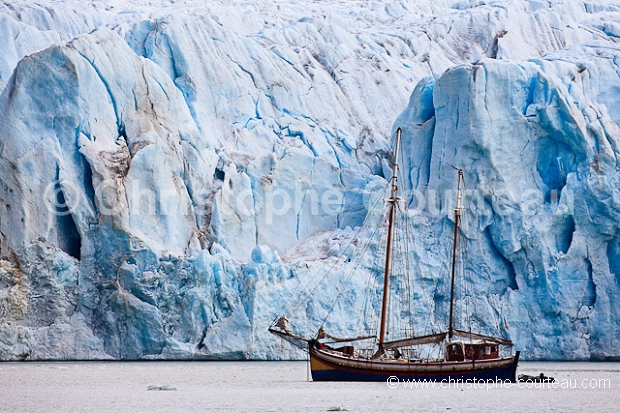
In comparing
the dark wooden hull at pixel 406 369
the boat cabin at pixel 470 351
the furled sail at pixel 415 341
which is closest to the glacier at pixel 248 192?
the furled sail at pixel 415 341

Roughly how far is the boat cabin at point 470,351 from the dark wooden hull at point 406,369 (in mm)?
372

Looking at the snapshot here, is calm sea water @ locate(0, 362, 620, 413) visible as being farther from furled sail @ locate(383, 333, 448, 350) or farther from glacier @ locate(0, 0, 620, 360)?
glacier @ locate(0, 0, 620, 360)

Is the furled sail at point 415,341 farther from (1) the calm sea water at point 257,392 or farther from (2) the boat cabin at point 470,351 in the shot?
(1) the calm sea water at point 257,392

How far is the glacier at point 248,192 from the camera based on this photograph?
37031 millimetres

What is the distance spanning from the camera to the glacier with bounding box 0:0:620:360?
37.0 m

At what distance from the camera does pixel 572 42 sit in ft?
161

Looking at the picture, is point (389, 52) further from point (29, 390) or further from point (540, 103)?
point (29, 390)

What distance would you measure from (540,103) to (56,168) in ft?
49.7

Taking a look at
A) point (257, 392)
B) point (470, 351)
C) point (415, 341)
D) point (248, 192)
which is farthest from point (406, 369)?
point (248, 192)

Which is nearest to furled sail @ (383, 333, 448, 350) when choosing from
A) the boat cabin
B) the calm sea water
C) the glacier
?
the boat cabin

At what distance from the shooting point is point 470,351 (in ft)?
99.8

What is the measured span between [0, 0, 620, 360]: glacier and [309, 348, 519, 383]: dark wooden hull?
7039 millimetres

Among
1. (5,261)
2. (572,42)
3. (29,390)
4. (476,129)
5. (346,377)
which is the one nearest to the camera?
(29,390)

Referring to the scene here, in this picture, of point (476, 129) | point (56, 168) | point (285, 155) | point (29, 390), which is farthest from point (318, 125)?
point (29, 390)
